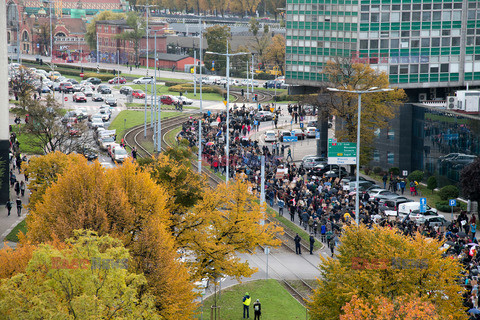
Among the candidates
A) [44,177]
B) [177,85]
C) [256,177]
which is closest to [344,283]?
[44,177]

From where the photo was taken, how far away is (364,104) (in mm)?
67750

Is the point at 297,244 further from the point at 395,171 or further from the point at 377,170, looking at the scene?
the point at 377,170

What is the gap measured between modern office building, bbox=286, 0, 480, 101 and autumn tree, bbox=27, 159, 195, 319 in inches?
1857

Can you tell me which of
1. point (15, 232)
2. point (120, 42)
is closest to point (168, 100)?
point (15, 232)

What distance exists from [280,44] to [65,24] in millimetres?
69505

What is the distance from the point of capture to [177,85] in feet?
408

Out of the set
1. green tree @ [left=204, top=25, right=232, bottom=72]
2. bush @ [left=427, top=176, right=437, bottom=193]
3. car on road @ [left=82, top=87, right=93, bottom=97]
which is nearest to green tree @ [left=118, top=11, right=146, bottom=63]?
green tree @ [left=204, top=25, right=232, bottom=72]

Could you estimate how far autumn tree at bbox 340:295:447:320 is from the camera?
25453 millimetres

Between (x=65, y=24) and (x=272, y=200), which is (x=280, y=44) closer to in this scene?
(x=65, y=24)

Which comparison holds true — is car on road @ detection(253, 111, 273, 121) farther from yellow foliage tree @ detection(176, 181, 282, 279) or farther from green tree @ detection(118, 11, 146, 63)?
green tree @ detection(118, 11, 146, 63)

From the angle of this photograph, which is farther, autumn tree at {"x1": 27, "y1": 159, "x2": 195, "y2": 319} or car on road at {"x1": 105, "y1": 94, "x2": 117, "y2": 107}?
car on road at {"x1": 105, "y1": 94, "x2": 117, "y2": 107}

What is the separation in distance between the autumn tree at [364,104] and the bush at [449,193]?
9.68 metres

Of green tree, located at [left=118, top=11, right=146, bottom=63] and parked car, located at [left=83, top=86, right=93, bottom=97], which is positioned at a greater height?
green tree, located at [left=118, top=11, right=146, bottom=63]

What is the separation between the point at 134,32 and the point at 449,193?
109242 millimetres
